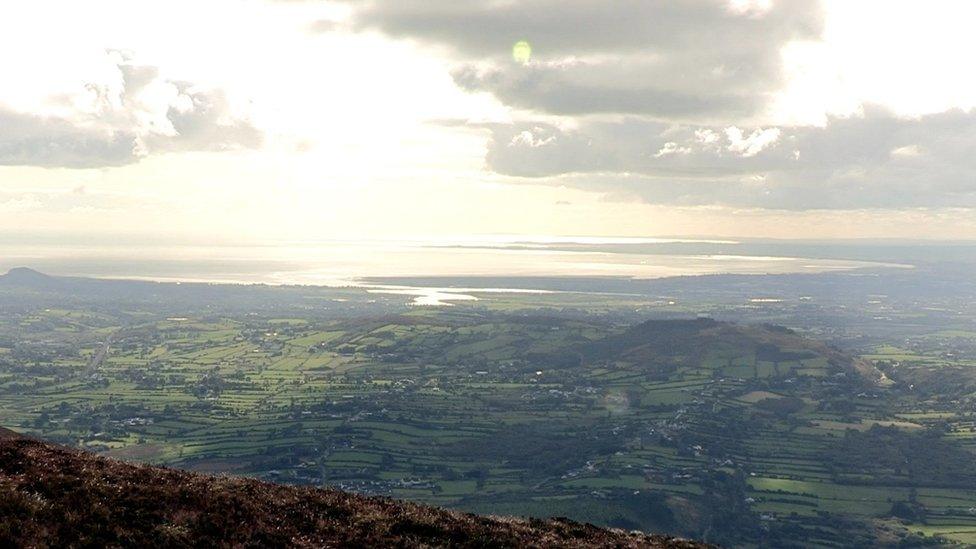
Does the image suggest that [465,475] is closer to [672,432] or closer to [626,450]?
[626,450]

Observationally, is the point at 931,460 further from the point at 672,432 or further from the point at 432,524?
the point at 432,524

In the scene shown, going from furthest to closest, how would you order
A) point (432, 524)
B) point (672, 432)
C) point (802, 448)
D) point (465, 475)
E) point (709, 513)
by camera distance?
point (672, 432) < point (802, 448) < point (465, 475) < point (709, 513) < point (432, 524)

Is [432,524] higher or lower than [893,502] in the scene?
A: higher

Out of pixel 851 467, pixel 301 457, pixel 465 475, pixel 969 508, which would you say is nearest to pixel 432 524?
pixel 465 475

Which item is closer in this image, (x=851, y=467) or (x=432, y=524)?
(x=432, y=524)

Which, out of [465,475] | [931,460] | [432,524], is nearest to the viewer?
[432,524]

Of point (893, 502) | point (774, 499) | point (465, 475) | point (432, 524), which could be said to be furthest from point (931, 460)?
point (432, 524)
